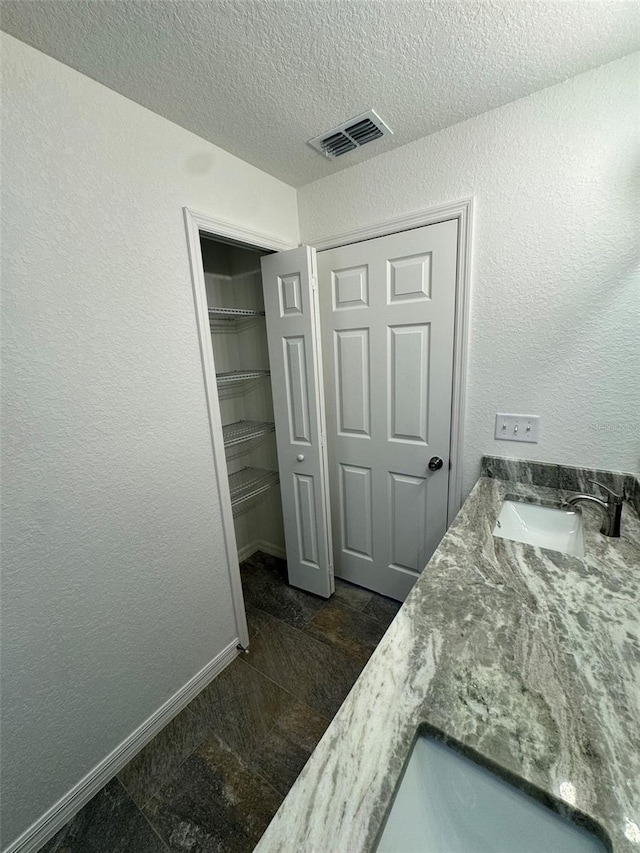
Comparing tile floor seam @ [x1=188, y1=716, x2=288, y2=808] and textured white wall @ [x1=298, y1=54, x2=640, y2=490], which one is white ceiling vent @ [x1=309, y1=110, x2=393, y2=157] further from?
tile floor seam @ [x1=188, y1=716, x2=288, y2=808]

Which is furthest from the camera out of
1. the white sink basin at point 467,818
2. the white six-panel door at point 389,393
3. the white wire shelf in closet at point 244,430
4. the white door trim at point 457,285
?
the white wire shelf in closet at point 244,430

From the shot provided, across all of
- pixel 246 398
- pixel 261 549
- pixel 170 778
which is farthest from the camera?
pixel 261 549

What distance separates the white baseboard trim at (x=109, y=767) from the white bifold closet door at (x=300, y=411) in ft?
2.19

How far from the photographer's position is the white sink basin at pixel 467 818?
48cm

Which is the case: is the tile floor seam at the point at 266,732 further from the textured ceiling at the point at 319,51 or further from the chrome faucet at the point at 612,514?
the textured ceiling at the point at 319,51

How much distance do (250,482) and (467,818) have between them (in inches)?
72.7

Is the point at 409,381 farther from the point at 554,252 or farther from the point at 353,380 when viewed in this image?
the point at 554,252

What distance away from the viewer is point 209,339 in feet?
4.63

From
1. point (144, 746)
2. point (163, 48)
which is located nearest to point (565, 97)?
point (163, 48)

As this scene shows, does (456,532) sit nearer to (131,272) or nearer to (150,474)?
(150,474)

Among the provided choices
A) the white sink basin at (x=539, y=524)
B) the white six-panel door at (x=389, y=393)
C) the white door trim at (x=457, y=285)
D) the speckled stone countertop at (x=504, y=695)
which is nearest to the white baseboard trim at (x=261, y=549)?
the white six-panel door at (x=389, y=393)

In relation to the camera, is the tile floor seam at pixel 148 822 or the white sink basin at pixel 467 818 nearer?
the white sink basin at pixel 467 818

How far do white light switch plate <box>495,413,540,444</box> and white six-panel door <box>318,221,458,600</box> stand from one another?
221 mm

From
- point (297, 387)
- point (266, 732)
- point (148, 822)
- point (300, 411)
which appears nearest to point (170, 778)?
point (148, 822)
